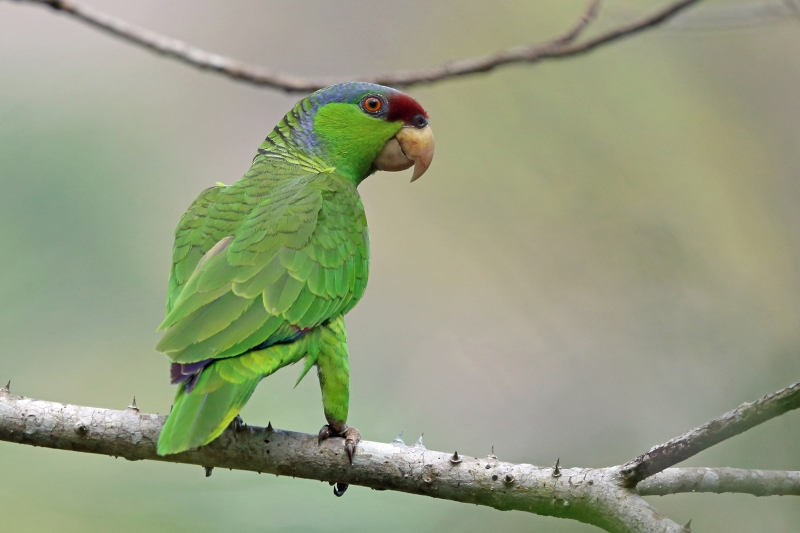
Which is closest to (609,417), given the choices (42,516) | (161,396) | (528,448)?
(528,448)

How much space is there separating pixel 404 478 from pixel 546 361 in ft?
9.95

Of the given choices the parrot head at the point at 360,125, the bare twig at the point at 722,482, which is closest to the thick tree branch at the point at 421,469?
the bare twig at the point at 722,482

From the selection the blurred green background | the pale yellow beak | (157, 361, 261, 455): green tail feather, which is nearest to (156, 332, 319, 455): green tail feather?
(157, 361, 261, 455): green tail feather

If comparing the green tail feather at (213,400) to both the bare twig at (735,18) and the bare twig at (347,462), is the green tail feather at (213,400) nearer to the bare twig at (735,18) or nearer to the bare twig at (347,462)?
the bare twig at (347,462)

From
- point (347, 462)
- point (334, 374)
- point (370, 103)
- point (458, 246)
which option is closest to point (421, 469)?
point (347, 462)

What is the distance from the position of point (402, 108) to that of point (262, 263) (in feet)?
4.51

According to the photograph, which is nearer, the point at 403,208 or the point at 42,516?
the point at 42,516

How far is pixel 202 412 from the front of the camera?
2.48 meters

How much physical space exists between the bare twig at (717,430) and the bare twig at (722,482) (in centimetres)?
16

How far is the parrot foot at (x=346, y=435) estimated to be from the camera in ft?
8.90

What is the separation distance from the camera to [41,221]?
17.7 feet

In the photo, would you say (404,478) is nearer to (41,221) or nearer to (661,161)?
(41,221)

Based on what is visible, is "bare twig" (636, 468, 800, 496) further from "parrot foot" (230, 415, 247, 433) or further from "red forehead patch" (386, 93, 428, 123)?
"red forehead patch" (386, 93, 428, 123)

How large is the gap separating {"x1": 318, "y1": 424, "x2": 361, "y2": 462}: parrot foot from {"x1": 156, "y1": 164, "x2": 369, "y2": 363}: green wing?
381mm
